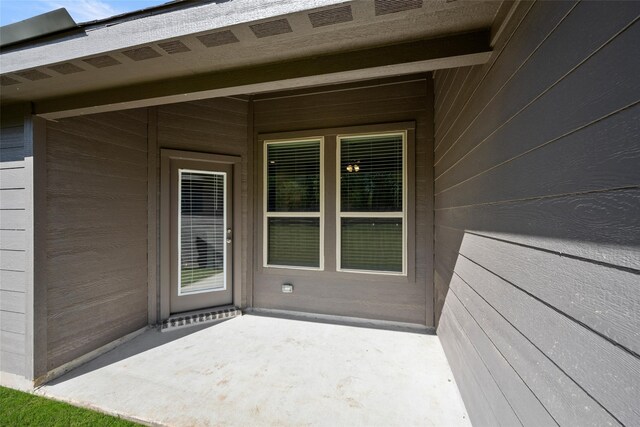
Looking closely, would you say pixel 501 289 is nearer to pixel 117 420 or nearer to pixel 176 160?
pixel 117 420

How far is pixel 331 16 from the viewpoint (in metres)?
1.14

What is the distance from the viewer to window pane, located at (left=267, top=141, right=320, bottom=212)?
3.39 m

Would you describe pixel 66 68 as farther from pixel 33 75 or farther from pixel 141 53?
pixel 141 53

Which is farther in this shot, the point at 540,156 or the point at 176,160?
the point at 176,160

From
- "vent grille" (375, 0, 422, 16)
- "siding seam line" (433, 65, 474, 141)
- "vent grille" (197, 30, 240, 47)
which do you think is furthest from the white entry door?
"vent grille" (375, 0, 422, 16)

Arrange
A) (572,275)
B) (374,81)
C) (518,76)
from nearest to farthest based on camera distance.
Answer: (572,275) < (518,76) < (374,81)

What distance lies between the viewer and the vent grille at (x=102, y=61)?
4.84 ft

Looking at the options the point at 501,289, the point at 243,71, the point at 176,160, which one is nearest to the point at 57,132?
the point at 176,160

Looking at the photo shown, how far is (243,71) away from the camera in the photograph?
62.1 inches

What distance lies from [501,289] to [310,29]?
1.50 meters

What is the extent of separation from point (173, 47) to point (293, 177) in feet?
7.09

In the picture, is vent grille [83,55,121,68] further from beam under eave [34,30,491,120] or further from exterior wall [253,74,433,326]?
exterior wall [253,74,433,326]

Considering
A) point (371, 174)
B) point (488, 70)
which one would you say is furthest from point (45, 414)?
point (488, 70)

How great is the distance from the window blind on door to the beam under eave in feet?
5.81
